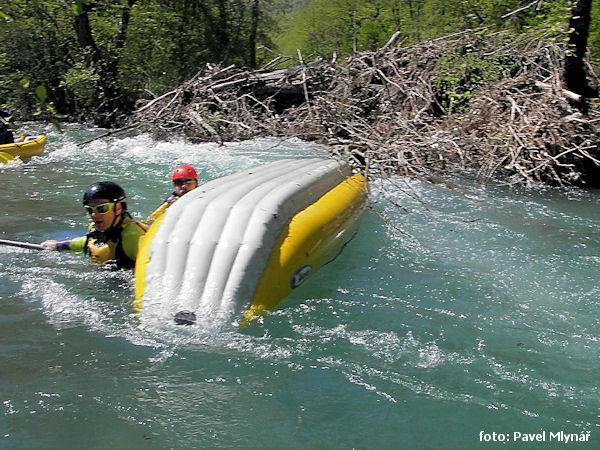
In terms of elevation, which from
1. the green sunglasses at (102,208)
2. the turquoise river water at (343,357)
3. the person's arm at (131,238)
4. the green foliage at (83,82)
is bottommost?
the turquoise river water at (343,357)

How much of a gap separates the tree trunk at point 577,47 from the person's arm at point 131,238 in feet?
18.2

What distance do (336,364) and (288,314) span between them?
1.74ft

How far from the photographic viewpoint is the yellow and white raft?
352 inches

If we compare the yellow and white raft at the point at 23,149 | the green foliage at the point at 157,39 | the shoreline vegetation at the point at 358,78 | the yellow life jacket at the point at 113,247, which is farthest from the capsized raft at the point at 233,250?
the green foliage at the point at 157,39

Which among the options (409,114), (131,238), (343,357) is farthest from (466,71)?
(343,357)

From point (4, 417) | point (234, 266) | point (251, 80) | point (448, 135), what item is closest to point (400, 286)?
point (234, 266)

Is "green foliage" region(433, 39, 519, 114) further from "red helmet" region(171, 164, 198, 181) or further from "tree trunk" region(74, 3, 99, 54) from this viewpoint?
"tree trunk" region(74, 3, 99, 54)

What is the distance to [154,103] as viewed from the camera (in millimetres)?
10477

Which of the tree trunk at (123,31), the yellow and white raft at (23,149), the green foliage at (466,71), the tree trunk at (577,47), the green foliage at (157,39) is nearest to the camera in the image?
the tree trunk at (577,47)

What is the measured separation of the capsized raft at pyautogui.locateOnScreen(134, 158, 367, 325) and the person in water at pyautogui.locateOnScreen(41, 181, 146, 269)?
21cm

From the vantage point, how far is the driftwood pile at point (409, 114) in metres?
7.32

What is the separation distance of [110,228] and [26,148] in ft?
19.3

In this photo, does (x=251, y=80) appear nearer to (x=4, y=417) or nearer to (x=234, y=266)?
(x=234, y=266)

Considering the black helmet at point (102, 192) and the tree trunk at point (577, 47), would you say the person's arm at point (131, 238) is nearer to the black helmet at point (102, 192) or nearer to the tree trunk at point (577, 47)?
the black helmet at point (102, 192)
